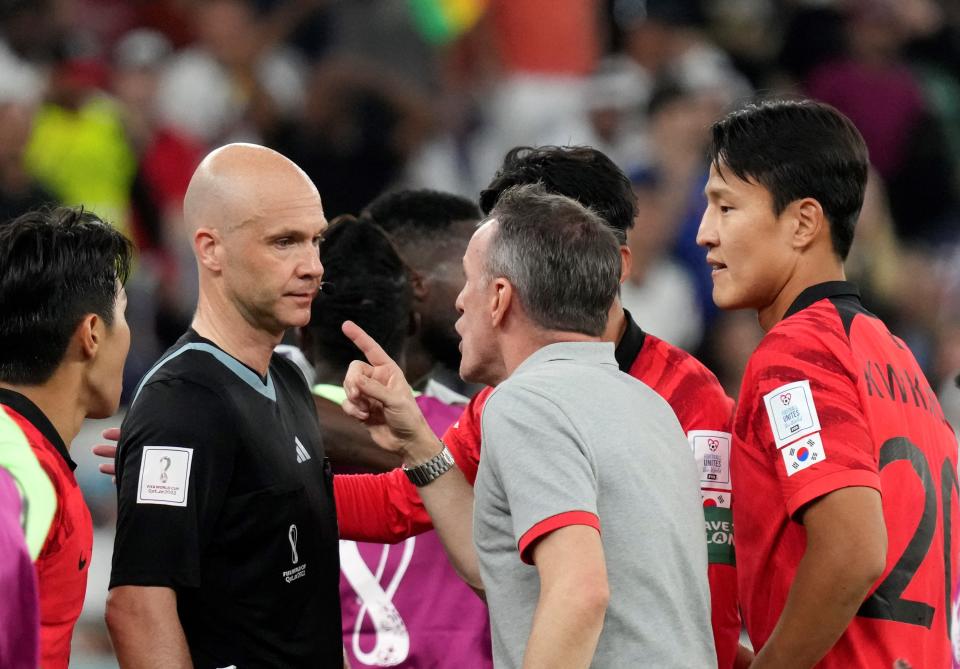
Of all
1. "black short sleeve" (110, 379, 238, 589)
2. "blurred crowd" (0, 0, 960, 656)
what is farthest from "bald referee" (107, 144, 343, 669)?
"blurred crowd" (0, 0, 960, 656)

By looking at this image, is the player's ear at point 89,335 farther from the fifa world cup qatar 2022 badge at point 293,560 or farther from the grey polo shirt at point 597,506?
the grey polo shirt at point 597,506

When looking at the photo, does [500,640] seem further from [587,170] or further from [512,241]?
[587,170]

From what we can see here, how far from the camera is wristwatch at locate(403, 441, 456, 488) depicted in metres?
3.24

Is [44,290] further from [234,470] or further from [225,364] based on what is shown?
[234,470]

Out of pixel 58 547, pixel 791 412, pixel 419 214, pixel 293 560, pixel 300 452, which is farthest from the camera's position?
pixel 419 214

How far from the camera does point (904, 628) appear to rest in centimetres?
285

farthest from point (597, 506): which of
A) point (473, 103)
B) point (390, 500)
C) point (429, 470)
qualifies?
point (473, 103)

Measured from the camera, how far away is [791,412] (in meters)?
2.80

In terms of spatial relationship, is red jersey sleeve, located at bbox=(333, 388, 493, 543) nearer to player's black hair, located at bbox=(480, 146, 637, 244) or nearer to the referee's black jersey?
the referee's black jersey

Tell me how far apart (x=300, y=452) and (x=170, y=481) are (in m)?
0.41

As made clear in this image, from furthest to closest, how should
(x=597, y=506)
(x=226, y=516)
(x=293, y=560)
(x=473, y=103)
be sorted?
(x=473, y=103) → (x=293, y=560) → (x=226, y=516) → (x=597, y=506)

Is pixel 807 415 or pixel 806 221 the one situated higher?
pixel 806 221

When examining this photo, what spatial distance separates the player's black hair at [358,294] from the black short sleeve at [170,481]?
3.15 ft

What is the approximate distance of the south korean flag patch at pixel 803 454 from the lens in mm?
2730
